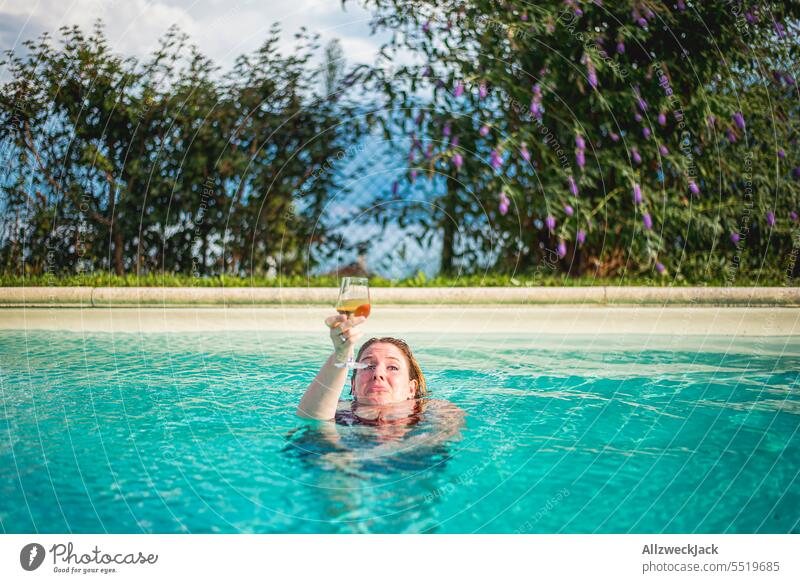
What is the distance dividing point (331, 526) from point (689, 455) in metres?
1.86

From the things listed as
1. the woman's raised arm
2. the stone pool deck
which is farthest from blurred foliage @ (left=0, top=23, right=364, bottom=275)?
the woman's raised arm

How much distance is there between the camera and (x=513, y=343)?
19.6 feet

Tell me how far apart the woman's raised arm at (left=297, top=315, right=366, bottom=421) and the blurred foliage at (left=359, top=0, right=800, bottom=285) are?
13.6ft

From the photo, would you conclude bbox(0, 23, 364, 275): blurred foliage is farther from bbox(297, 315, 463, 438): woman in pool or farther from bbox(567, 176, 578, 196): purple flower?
bbox(297, 315, 463, 438): woman in pool

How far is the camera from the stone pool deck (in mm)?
5973

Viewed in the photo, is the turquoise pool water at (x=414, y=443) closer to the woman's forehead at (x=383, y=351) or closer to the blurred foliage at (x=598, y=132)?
the woman's forehead at (x=383, y=351)

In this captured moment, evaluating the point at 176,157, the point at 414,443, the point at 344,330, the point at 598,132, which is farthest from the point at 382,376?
the point at 176,157

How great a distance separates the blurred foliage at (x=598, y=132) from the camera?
746 cm

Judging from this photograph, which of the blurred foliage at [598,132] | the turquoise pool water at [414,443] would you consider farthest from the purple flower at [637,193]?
the turquoise pool water at [414,443]

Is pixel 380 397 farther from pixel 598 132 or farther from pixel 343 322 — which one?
pixel 598 132

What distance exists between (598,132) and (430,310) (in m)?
3.16
